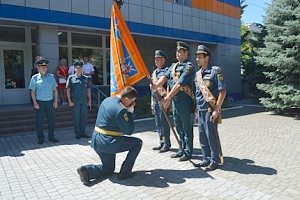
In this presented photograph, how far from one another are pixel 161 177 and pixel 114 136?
3.38 ft

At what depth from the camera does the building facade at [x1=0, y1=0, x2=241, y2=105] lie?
39.3 feet

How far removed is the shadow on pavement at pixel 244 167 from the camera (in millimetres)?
5438

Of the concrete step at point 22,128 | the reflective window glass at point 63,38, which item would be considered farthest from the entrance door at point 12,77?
the concrete step at point 22,128

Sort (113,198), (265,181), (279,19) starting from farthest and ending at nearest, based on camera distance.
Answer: (279,19) < (265,181) < (113,198)

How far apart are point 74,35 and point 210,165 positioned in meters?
10.9

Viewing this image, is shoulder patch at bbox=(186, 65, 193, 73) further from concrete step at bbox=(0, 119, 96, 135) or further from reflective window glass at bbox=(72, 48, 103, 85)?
reflective window glass at bbox=(72, 48, 103, 85)

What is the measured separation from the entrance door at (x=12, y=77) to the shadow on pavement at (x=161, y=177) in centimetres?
880

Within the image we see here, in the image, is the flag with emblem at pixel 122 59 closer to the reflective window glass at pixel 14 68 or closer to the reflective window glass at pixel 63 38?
the reflective window glass at pixel 14 68

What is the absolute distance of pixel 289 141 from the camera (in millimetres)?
7906

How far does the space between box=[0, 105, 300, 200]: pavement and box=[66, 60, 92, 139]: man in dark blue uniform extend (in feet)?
1.39

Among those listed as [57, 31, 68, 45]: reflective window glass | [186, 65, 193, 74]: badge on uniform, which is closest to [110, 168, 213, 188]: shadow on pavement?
Answer: [186, 65, 193, 74]: badge on uniform

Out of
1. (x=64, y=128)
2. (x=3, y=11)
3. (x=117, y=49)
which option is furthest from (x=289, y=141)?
(x=3, y=11)

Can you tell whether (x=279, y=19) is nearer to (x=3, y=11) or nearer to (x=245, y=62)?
(x=245, y=62)

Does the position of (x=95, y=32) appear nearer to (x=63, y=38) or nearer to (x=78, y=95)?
(x=63, y=38)
